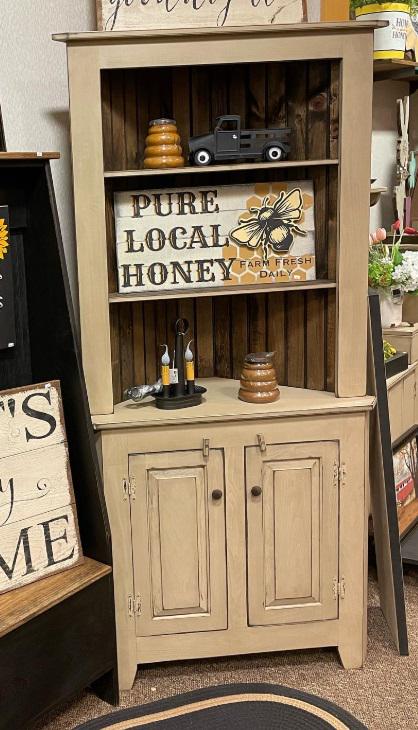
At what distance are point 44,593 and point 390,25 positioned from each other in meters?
2.41

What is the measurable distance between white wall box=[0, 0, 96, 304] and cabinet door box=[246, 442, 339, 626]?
931 mm

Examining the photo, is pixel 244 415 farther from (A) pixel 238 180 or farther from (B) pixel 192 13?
(B) pixel 192 13

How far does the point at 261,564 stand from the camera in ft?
8.63

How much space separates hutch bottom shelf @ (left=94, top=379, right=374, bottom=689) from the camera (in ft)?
8.32

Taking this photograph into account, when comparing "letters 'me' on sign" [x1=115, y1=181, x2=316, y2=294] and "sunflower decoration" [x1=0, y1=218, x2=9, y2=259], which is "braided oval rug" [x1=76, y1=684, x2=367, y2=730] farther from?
"sunflower decoration" [x1=0, y1=218, x2=9, y2=259]

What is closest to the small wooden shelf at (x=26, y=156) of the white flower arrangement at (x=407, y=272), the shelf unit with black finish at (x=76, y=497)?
the shelf unit with black finish at (x=76, y=497)

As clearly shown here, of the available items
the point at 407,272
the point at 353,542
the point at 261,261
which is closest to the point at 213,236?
the point at 261,261

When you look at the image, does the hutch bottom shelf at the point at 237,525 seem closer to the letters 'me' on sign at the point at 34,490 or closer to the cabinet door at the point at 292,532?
the cabinet door at the point at 292,532

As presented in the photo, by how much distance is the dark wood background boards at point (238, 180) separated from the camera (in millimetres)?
2594

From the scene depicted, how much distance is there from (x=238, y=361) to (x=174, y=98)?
3.01 ft

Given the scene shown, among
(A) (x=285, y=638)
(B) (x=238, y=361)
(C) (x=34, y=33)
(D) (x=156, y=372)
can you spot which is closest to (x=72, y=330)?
(D) (x=156, y=372)

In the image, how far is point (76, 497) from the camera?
2527 millimetres

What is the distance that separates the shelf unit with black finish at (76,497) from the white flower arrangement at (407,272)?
133 cm

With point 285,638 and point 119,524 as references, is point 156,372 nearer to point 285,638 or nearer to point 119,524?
point 119,524
